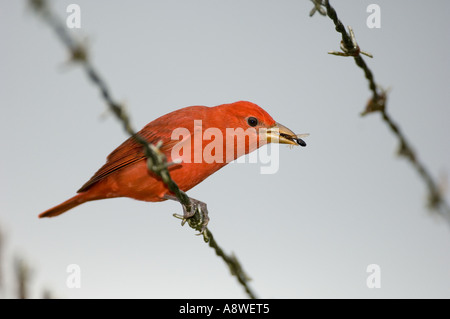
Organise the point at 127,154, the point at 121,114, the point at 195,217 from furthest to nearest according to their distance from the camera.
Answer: the point at 127,154, the point at 195,217, the point at 121,114

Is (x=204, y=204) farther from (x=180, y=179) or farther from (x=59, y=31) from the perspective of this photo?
(x=59, y=31)

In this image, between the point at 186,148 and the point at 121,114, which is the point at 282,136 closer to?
the point at 186,148

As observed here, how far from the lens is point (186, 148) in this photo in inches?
169

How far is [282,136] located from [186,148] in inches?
38.9

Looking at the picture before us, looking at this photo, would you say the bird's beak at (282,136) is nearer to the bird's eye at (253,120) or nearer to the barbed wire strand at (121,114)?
the bird's eye at (253,120)

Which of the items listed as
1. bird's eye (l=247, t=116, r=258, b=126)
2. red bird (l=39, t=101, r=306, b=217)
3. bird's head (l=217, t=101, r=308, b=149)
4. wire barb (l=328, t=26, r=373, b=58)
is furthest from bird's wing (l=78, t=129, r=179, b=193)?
wire barb (l=328, t=26, r=373, b=58)

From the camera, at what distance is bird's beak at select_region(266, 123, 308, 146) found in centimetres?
466

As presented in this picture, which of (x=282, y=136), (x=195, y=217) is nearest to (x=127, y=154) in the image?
(x=195, y=217)

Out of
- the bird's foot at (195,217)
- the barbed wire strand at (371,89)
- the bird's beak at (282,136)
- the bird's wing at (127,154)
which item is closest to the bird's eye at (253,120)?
the bird's beak at (282,136)

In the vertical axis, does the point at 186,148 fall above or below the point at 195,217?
above

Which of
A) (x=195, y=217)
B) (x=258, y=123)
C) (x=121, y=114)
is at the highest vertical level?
(x=258, y=123)

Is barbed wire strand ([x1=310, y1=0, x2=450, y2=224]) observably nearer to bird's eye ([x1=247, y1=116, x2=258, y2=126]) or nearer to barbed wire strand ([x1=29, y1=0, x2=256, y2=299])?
barbed wire strand ([x1=29, y1=0, x2=256, y2=299])

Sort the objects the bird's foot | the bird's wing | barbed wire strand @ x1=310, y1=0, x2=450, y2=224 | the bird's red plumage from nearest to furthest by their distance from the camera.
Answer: barbed wire strand @ x1=310, y1=0, x2=450, y2=224
the bird's foot
the bird's red plumage
the bird's wing

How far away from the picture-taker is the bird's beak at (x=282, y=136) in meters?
4.66
